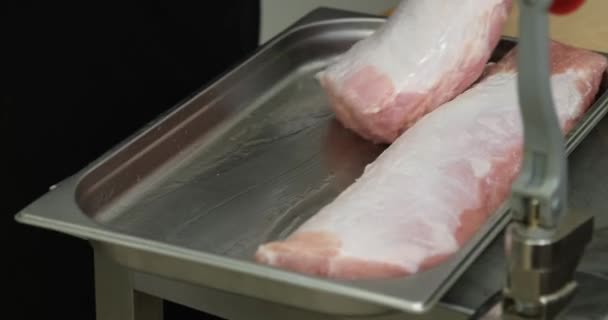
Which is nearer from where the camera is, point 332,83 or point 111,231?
point 111,231

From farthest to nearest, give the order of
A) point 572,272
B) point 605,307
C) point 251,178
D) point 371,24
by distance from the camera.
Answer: point 371,24, point 251,178, point 605,307, point 572,272

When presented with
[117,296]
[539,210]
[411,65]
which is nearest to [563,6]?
[539,210]

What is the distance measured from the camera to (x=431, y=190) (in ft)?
2.78

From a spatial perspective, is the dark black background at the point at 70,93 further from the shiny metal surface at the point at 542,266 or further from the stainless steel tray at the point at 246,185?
the shiny metal surface at the point at 542,266

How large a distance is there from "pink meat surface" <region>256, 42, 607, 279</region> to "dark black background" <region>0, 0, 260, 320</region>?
345 millimetres

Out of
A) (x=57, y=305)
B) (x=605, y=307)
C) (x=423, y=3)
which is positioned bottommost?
(x=57, y=305)

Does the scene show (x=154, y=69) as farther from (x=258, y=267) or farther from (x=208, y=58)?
(x=258, y=267)

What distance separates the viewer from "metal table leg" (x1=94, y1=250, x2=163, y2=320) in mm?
949

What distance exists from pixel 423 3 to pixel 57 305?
477 mm

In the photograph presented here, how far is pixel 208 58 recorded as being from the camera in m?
1.29

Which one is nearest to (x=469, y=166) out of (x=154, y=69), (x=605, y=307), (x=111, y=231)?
(x=605, y=307)

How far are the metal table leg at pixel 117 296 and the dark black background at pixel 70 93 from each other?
0.18m

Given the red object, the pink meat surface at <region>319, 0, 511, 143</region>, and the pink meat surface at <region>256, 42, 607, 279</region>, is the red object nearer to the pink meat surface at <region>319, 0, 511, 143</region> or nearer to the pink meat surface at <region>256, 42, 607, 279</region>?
the pink meat surface at <region>256, 42, 607, 279</region>

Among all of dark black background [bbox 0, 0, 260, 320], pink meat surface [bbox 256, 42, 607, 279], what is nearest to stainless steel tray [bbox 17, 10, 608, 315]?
pink meat surface [bbox 256, 42, 607, 279]
